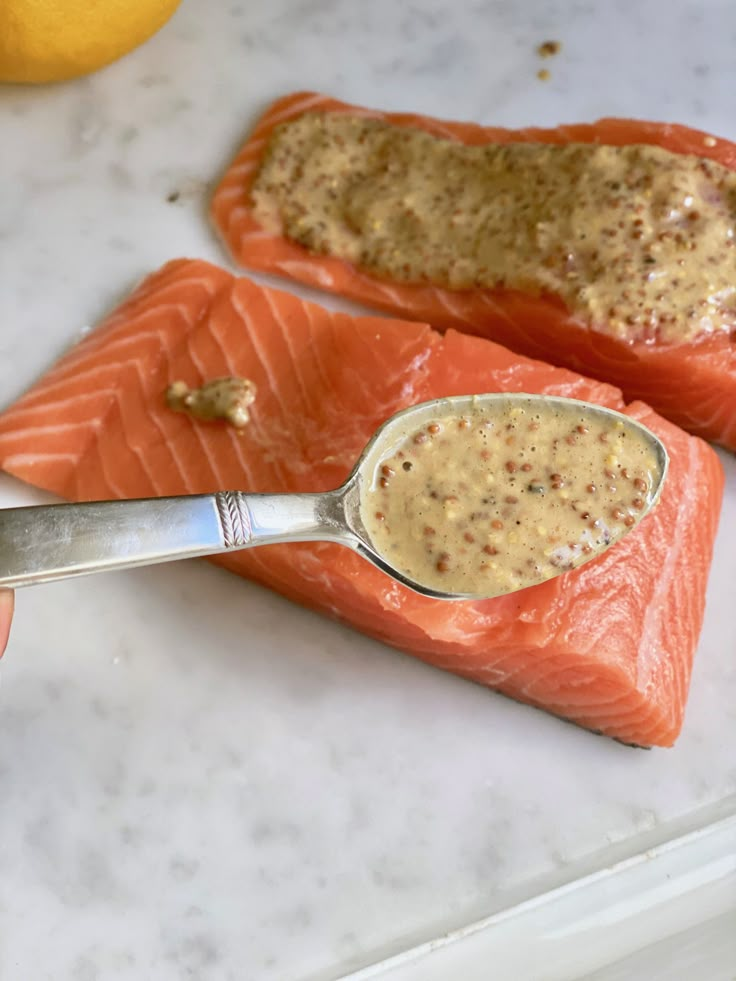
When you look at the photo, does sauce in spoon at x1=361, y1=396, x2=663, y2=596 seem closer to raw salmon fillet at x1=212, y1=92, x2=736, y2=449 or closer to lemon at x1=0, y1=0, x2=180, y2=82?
raw salmon fillet at x1=212, y1=92, x2=736, y2=449

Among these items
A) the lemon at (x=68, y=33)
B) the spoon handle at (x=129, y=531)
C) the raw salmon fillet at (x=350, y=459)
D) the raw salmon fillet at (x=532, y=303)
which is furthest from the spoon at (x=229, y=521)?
the lemon at (x=68, y=33)

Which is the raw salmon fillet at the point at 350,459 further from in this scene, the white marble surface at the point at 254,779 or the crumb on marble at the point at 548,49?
the crumb on marble at the point at 548,49

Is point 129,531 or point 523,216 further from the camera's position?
point 523,216

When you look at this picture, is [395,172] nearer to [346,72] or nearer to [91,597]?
[346,72]

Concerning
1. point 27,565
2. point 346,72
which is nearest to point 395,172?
point 346,72

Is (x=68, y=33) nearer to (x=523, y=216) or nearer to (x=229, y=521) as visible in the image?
(x=523, y=216)

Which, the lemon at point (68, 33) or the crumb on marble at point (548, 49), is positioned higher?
the crumb on marble at point (548, 49)

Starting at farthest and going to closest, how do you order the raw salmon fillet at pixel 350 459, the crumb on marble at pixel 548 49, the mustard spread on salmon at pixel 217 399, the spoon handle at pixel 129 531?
the crumb on marble at pixel 548 49 < the mustard spread on salmon at pixel 217 399 < the raw salmon fillet at pixel 350 459 < the spoon handle at pixel 129 531

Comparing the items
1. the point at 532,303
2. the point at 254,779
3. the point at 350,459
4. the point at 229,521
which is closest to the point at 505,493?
the point at 350,459
